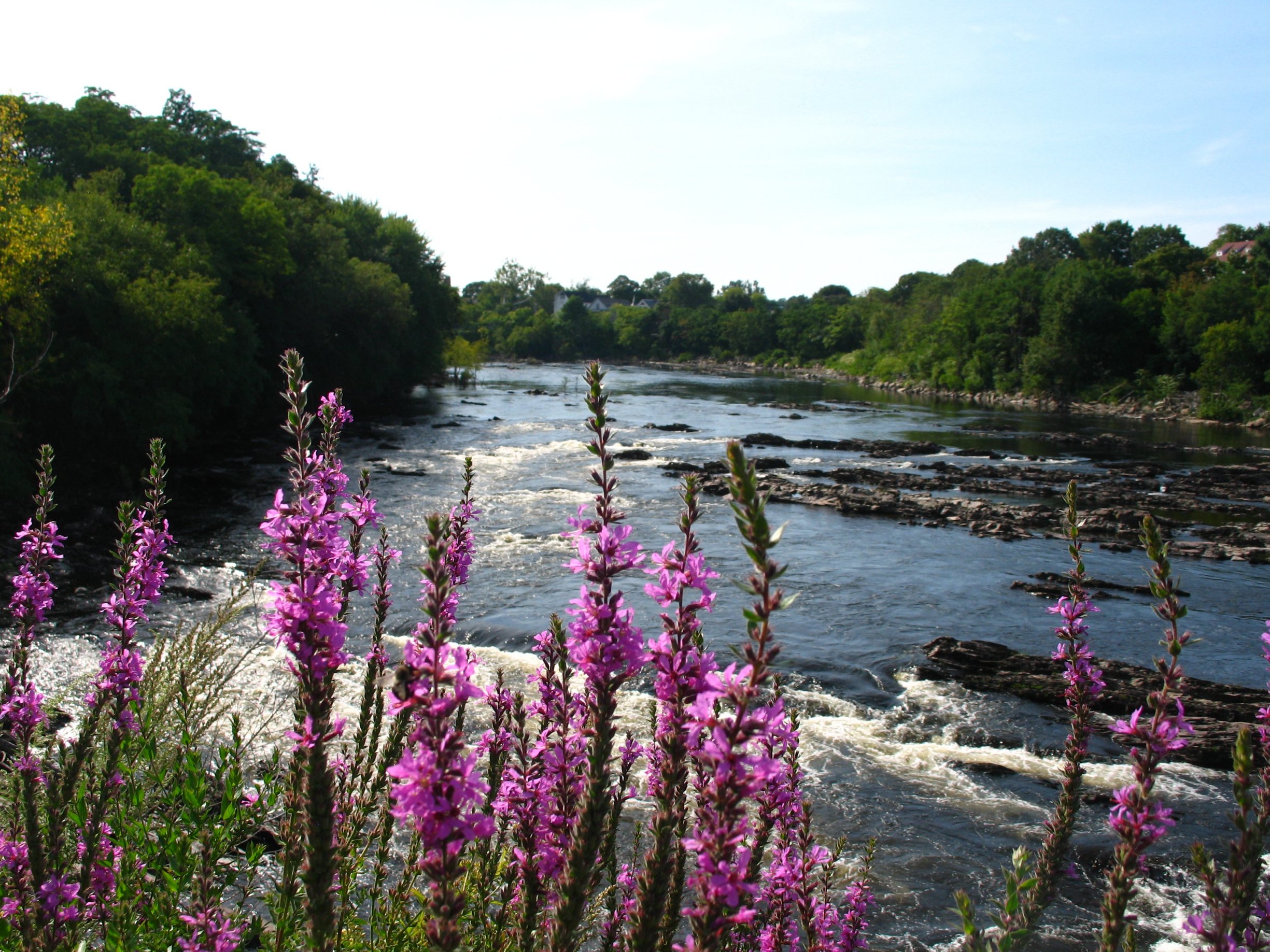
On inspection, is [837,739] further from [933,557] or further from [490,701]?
[933,557]

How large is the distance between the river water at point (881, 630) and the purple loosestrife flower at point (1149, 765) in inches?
43.5

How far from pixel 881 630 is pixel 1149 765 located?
46.2 ft

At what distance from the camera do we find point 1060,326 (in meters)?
71.2

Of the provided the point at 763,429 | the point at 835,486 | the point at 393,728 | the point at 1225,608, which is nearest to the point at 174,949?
the point at 393,728

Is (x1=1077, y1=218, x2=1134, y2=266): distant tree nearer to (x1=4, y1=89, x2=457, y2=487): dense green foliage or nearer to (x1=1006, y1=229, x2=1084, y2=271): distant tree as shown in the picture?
(x1=1006, y1=229, x2=1084, y2=271): distant tree

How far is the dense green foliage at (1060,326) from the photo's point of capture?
6328 cm

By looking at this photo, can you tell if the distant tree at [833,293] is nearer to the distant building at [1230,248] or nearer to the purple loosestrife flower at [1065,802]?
the distant building at [1230,248]

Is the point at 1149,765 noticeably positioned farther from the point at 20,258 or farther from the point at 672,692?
the point at 20,258

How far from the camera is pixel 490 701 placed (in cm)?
366

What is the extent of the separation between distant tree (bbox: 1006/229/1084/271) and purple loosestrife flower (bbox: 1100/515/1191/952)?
135 m

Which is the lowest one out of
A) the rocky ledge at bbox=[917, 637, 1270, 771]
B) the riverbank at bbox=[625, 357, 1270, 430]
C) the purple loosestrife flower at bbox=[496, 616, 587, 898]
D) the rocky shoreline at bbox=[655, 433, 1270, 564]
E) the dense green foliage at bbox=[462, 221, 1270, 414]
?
the rocky ledge at bbox=[917, 637, 1270, 771]

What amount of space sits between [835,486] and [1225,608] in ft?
44.4

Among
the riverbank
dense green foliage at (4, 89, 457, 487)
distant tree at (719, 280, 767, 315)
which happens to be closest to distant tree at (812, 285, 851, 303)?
distant tree at (719, 280, 767, 315)

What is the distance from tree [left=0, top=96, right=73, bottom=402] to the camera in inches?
784
